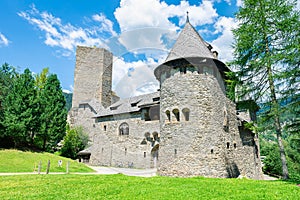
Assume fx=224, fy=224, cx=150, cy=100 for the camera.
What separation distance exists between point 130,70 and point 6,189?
7526 millimetres

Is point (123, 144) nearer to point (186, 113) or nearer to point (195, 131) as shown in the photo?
point (186, 113)

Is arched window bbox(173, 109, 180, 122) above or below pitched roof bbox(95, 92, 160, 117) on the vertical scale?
below

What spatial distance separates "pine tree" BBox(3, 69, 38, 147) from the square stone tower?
15573 mm

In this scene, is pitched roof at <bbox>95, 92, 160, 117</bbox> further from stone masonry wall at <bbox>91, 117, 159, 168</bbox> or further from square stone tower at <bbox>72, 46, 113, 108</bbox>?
square stone tower at <bbox>72, 46, 113, 108</bbox>

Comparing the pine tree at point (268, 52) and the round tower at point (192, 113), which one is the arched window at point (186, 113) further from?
the pine tree at point (268, 52)

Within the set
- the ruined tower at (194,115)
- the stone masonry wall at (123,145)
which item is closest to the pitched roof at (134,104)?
the stone masonry wall at (123,145)

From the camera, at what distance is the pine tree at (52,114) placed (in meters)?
27.6

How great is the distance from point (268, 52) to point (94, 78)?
36.6m

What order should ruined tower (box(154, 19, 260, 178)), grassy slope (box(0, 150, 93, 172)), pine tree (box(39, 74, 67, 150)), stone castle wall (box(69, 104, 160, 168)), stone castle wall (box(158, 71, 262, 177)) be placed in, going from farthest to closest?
pine tree (box(39, 74, 67, 150))
stone castle wall (box(69, 104, 160, 168))
grassy slope (box(0, 150, 93, 172))
ruined tower (box(154, 19, 260, 178))
stone castle wall (box(158, 71, 262, 177))

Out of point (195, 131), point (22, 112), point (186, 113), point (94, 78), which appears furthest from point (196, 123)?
point (94, 78)

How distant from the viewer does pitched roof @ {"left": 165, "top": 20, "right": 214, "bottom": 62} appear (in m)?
16.4

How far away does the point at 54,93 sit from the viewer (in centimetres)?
3041

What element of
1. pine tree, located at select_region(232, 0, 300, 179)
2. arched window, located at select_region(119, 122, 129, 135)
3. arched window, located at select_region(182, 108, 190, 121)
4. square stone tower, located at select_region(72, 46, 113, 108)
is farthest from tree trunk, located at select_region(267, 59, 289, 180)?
square stone tower, located at select_region(72, 46, 113, 108)

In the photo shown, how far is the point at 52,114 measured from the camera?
2850 cm
